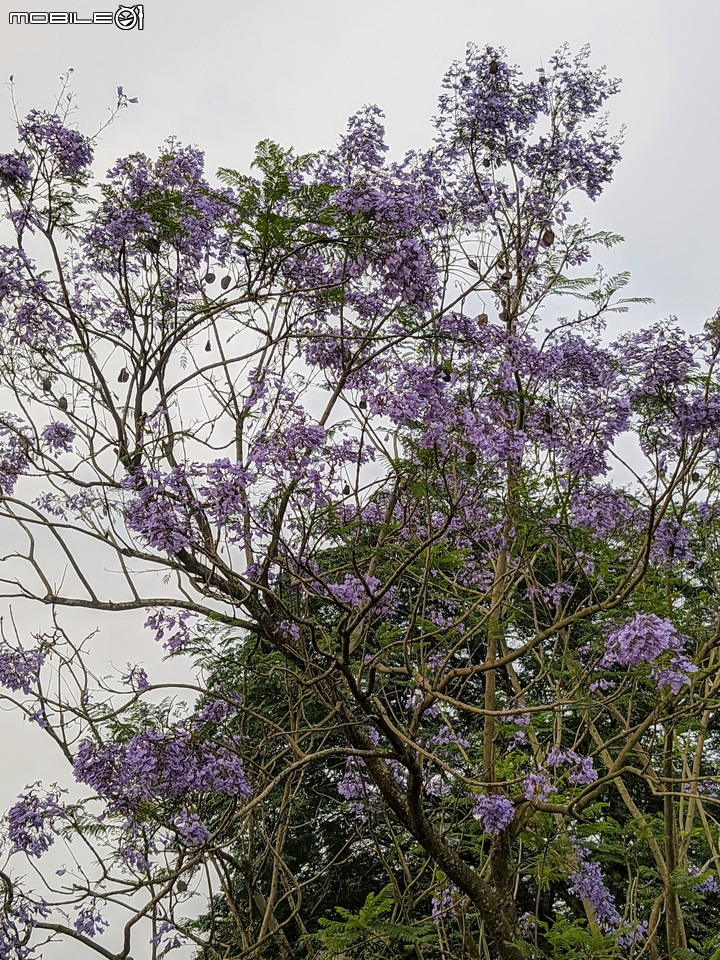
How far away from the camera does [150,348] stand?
19.1 ft

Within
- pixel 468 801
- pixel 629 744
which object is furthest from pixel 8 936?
pixel 629 744

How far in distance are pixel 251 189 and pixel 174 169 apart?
93 centimetres

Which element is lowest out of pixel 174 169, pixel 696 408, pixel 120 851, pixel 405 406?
pixel 120 851

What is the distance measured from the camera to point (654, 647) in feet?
14.6

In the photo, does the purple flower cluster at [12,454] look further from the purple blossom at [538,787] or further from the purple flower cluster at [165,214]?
the purple blossom at [538,787]

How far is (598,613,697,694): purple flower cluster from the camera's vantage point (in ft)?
14.5

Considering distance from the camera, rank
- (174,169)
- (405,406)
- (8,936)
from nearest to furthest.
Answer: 1. (405,406)
2. (8,936)
3. (174,169)

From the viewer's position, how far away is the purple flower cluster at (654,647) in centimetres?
443

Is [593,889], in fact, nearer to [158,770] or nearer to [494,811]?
[494,811]

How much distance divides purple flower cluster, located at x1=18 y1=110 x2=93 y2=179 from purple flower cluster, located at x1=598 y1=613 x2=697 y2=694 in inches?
155

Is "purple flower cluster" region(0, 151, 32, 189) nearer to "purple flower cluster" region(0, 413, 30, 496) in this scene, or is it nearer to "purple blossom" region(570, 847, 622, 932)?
"purple flower cluster" region(0, 413, 30, 496)

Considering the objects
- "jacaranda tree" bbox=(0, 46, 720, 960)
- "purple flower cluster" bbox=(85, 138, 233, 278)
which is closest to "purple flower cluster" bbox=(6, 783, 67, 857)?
"jacaranda tree" bbox=(0, 46, 720, 960)

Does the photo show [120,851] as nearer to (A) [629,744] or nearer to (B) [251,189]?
(A) [629,744]

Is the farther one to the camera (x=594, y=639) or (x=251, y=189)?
(x=594, y=639)
